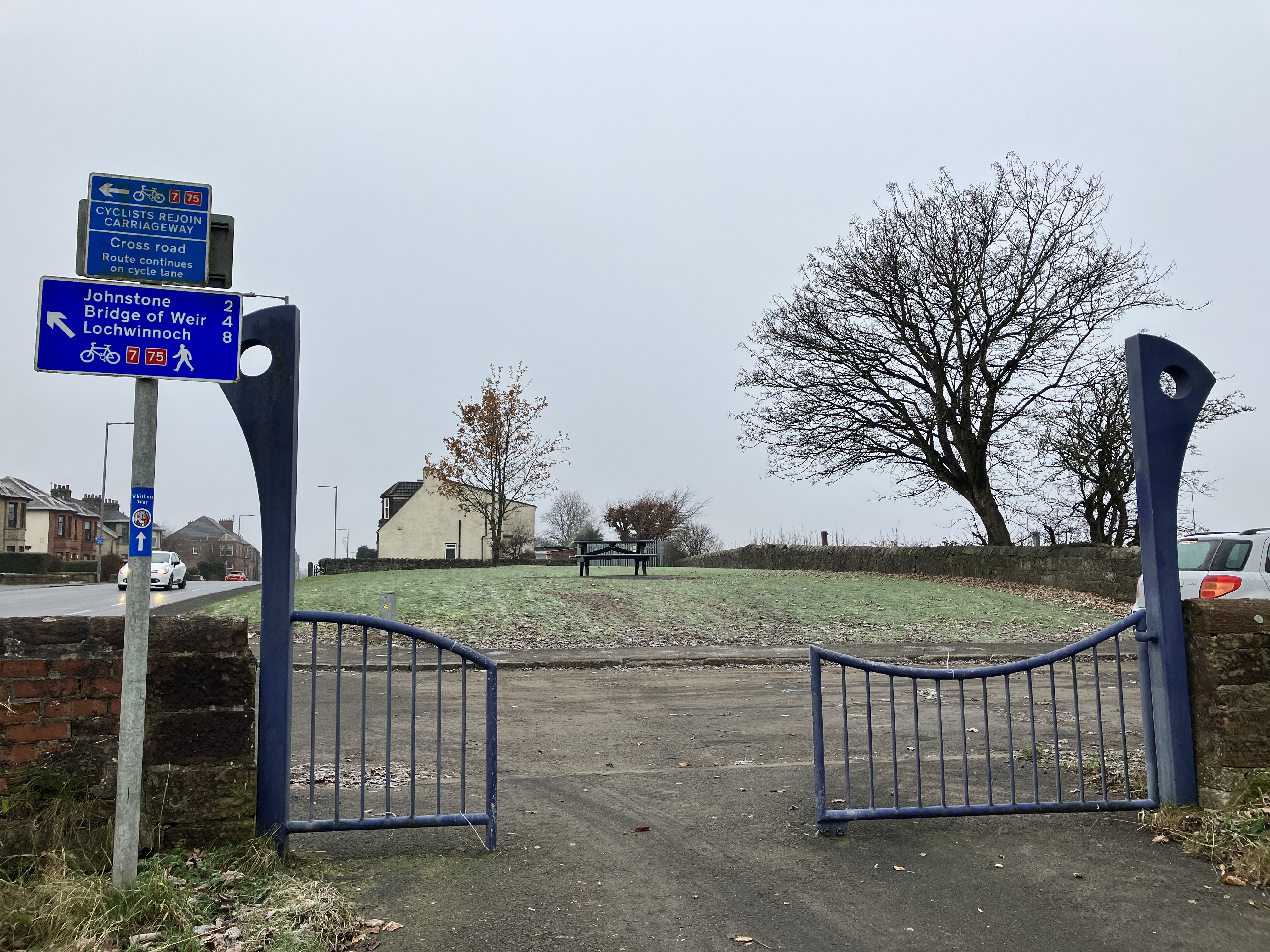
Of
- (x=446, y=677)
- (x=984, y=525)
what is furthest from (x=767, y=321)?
(x=446, y=677)

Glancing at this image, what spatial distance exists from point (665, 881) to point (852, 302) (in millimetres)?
23681

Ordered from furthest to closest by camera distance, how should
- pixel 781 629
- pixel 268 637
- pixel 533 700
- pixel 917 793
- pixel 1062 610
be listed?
1. pixel 1062 610
2. pixel 781 629
3. pixel 533 700
4. pixel 917 793
5. pixel 268 637

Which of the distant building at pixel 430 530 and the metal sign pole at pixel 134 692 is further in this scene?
the distant building at pixel 430 530

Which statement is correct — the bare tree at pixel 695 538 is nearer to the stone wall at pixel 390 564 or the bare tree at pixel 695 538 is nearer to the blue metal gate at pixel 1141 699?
the stone wall at pixel 390 564

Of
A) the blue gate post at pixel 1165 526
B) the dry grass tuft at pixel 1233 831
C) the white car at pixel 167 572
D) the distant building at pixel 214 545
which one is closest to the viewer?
the dry grass tuft at pixel 1233 831

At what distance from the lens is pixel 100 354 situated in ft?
11.3

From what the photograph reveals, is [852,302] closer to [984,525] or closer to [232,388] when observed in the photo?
[984,525]

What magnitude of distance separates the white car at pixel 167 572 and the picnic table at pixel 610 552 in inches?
685

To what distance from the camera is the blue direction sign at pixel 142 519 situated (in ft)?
11.3

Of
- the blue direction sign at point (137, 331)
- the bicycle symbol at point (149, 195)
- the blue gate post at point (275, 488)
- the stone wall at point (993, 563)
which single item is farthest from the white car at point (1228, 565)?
the bicycle symbol at point (149, 195)

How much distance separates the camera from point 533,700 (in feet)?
30.8

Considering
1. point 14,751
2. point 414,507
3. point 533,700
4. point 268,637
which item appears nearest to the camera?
point 14,751

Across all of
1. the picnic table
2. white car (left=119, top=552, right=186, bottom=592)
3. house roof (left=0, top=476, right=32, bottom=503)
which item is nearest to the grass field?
the picnic table

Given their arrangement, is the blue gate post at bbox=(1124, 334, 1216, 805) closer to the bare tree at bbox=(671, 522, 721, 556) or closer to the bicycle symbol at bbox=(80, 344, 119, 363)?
the bicycle symbol at bbox=(80, 344, 119, 363)
